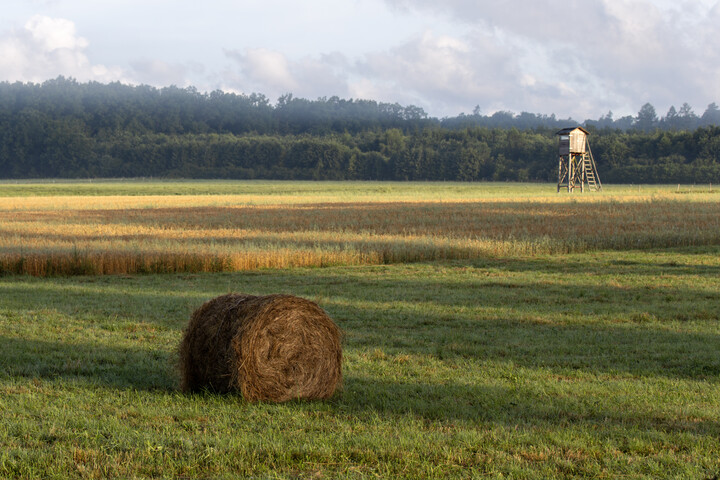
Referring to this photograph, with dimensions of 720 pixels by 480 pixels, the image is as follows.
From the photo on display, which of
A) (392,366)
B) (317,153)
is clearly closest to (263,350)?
(392,366)

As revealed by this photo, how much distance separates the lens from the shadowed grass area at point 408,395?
21.4ft

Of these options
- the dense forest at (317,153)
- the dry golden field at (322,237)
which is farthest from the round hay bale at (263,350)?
the dense forest at (317,153)

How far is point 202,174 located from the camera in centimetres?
15575

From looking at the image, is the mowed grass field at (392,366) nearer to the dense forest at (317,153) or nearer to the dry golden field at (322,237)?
the dry golden field at (322,237)

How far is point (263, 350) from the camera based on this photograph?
8172mm

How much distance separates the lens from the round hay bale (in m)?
8.13

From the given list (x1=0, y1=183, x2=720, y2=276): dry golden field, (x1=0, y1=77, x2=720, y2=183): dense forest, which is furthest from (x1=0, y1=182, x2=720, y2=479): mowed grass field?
(x1=0, y1=77, x2=720, y2=183): dense forest

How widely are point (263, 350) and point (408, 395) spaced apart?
175cm

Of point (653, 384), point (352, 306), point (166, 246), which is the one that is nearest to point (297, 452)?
point (653, 384)

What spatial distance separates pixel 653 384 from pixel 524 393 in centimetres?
168

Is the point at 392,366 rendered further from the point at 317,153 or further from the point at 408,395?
the point at 317,153

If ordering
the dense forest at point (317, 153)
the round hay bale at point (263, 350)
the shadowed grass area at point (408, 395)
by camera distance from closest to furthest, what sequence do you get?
the shadowed grass area at point (408, 395) → the round hay bale at point (263, 350) → the dense forest at point (317, 153)

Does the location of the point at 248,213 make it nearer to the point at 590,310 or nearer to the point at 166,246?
the point at 166,246

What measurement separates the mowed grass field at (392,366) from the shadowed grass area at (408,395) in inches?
1.2
